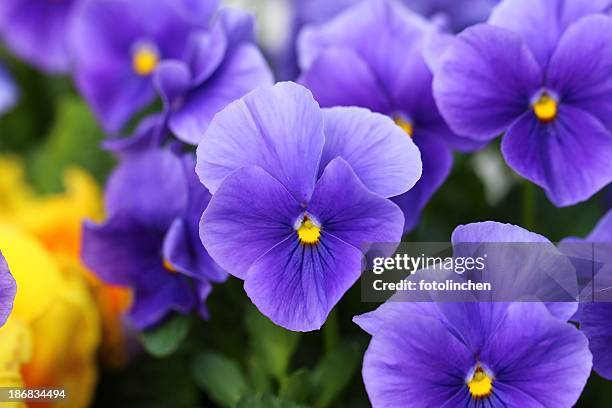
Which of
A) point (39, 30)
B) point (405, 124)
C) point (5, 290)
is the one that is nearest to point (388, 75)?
point (405, 124)

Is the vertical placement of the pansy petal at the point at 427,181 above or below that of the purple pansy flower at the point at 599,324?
above

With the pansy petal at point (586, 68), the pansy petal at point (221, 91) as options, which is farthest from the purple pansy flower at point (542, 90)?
the pansy petal at point (221, 91)

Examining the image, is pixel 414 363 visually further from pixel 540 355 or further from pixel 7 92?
pixel 7 92

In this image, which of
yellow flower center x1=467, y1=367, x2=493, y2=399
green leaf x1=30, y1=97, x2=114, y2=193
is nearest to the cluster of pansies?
yellow flower center x1=467, y1=367, x2=493, y2=399

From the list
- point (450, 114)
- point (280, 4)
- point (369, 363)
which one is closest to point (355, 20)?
point (450, 114)

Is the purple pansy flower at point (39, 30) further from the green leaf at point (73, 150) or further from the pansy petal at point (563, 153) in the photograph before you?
the pansy petal at point (563, 153)

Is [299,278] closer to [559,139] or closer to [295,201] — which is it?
[295,201]

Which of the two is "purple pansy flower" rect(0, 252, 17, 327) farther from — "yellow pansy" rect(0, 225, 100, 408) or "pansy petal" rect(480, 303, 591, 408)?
"pansy petal" rect(480, 303, 591, 408)
